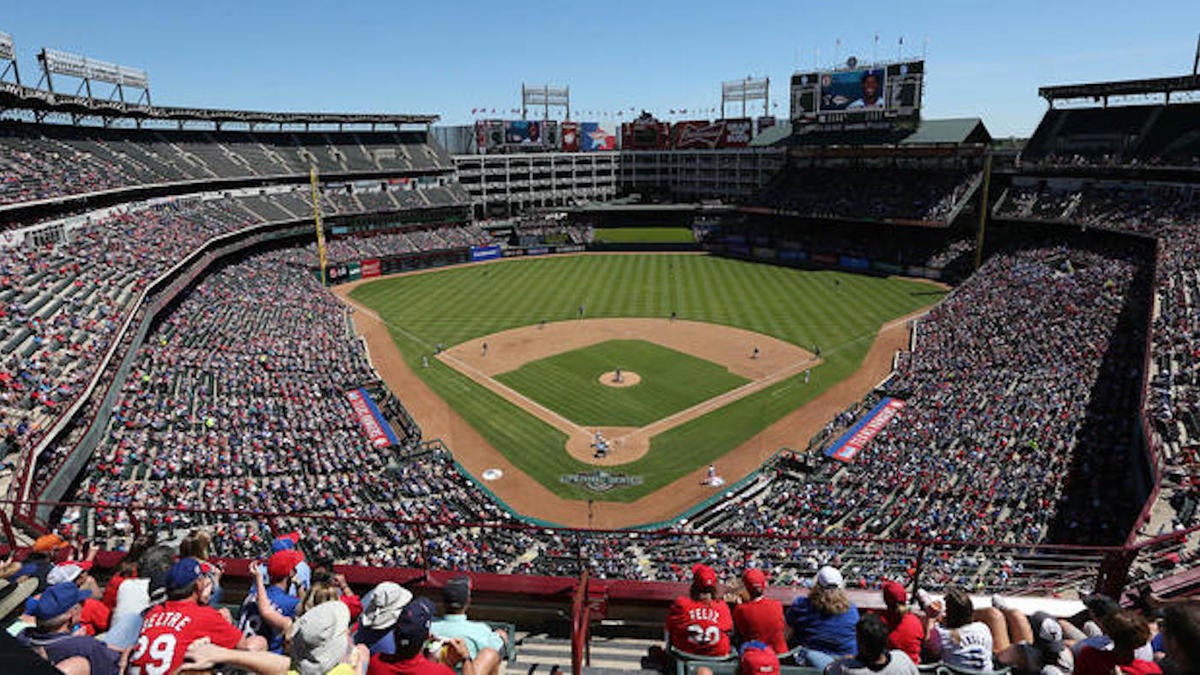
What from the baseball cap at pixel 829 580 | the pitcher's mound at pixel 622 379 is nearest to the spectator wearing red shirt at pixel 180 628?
the baseball cap at pixel 829 580

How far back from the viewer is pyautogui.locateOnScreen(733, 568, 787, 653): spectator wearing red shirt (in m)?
6.13

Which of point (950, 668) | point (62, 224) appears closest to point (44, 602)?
point (950, 668)

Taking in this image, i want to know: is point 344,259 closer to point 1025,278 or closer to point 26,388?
point 26,388

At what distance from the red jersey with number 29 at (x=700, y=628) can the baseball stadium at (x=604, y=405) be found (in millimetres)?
27

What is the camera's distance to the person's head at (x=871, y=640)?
16.8 feet

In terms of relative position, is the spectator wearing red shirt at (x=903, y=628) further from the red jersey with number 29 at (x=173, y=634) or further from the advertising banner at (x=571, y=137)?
the advertising banner at (x=571, y=137)

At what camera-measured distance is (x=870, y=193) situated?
73.4 metres

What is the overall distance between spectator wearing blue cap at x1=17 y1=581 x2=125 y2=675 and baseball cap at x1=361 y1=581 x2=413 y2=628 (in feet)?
6.05

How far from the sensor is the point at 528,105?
335 feet

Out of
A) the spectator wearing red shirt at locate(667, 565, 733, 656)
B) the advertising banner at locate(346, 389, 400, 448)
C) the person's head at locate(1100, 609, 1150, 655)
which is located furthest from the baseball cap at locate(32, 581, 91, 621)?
the advertising banner at locate(346, 389, 400, 448)

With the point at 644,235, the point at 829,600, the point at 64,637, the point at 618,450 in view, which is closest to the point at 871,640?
the point at 829,600

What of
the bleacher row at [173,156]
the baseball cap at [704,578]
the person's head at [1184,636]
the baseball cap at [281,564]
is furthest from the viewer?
the bleacher row at [173,156]

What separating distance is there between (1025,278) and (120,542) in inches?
2092

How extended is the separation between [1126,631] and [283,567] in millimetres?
7409
